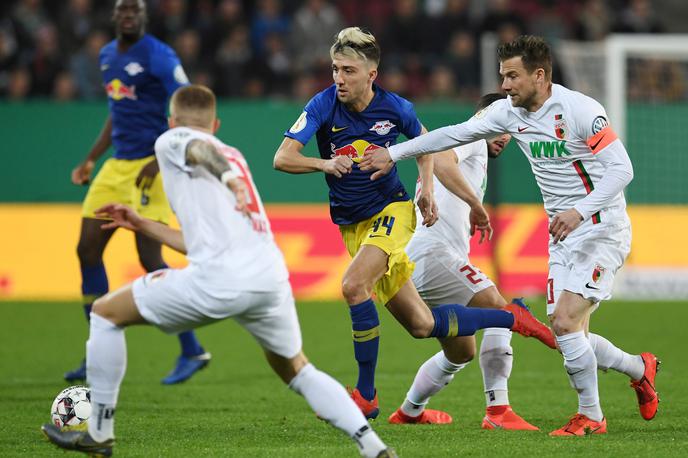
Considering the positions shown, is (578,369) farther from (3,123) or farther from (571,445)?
(3,123)

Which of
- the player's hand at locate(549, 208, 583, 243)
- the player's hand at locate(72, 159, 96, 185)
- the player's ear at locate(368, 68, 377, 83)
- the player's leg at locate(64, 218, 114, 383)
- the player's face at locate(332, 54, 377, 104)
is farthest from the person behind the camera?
the player's hand at locate(72, 159, 96, 185)

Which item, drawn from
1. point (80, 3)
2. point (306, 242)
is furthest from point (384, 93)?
point (80, 3)

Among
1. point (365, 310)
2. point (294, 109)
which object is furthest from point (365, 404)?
point (294, 109)

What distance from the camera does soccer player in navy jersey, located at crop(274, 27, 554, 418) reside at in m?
6.73

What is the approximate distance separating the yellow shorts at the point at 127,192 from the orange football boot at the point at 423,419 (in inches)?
113

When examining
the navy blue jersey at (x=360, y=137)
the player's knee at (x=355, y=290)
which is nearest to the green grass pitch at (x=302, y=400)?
the player's knee at (x=355, y=290)

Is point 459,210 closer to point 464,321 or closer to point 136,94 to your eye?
point 464,321

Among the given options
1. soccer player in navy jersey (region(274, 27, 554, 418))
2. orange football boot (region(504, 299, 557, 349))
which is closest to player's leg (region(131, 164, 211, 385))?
soccer player in navy jersey (region(274, 27, 554, 418))

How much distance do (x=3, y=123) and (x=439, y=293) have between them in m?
10.3

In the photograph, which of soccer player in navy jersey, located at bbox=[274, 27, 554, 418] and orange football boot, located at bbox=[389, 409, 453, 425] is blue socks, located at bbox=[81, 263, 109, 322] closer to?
soccer player in navy jersey, located at bbox=[274, 27, 554, 418]

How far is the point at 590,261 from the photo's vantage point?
673cm

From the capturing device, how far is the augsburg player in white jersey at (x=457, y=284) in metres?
7.20

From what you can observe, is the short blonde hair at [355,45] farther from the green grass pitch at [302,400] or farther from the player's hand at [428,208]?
the green grass pitch at [302,400]

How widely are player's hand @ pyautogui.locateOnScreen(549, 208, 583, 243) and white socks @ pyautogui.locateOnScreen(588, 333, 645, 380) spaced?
3.58ft
